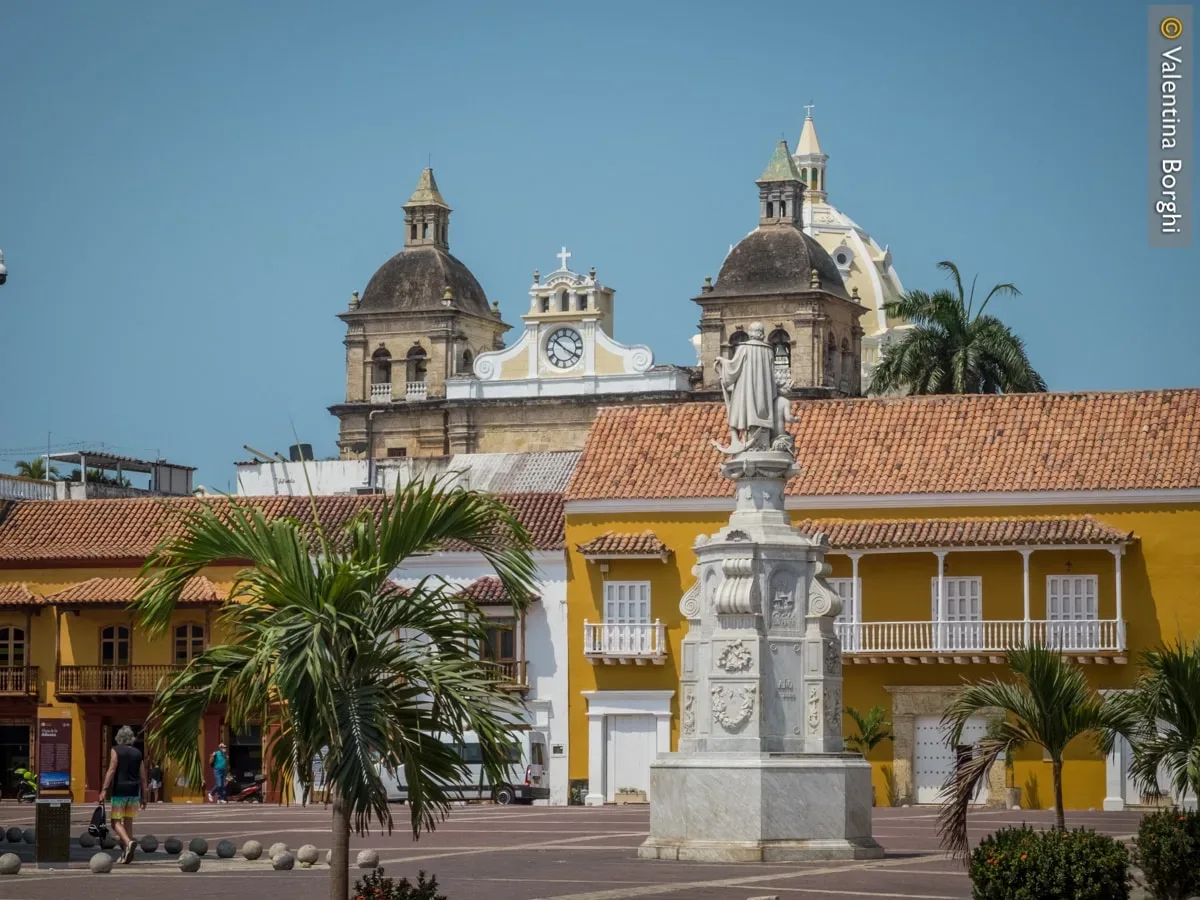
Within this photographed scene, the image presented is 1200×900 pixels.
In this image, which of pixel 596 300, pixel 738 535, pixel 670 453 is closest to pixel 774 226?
pixel 596 300

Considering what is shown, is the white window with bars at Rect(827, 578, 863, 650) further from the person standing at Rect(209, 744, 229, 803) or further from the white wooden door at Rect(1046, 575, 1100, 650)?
the person standing at Rect(209, 744, 229, 803)

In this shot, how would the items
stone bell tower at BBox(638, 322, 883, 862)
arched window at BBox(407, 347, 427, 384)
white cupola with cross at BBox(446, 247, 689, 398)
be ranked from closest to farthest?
stone bell tower at BBox(638, 322, 883, 862) → white cupola with cross at BBox(446, 247, 689, 398) → arched window at BBox(407, 347, 427, 384)

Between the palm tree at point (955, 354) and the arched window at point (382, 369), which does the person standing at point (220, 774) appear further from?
the arched window at point (382, 369)

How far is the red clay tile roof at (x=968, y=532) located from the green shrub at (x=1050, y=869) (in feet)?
88.8

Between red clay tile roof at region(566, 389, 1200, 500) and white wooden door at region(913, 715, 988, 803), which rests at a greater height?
red clay tile roof at region(566, 389, 1200, 500)

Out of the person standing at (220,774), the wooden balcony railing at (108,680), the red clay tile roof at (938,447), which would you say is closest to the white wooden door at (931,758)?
the red clay tile roof at (938,447)

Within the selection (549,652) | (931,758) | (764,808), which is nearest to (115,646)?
(549,652)

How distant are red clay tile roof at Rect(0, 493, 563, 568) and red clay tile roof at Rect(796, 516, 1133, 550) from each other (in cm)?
674

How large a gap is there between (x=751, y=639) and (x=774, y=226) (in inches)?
2653

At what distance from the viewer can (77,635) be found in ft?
170

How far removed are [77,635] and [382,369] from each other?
43388 millimetres

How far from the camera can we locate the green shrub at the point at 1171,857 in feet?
62.6

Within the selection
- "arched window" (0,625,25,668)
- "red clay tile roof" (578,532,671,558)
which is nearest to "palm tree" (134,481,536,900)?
"red clay tile roof" (578,532,671,558)

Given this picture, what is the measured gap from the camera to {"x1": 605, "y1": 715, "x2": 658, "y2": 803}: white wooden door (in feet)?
156
